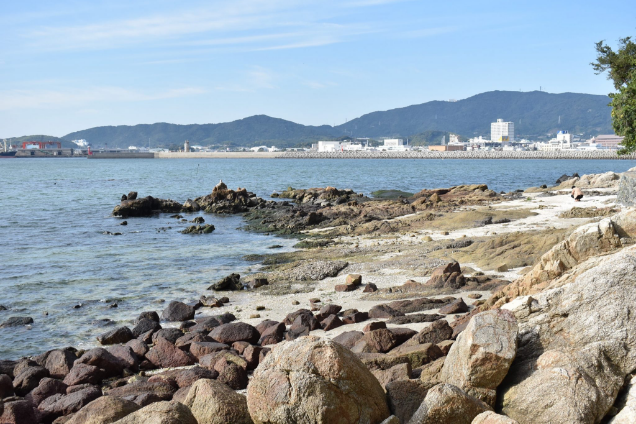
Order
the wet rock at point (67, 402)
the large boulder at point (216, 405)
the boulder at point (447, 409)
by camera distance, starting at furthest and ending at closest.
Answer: the wet rock at point (67, 402)
the large boulder at point (216, 405)
the boulder at point (447, 409)

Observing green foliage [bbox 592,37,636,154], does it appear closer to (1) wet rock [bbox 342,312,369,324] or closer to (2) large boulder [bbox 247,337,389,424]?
(1) wet rock [bbox 342,312,369,324]

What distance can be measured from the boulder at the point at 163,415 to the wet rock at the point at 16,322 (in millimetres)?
10030

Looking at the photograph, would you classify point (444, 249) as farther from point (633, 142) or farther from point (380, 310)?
point (633, 142)

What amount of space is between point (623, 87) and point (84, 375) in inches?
1012

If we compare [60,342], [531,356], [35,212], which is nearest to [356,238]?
[60,342]

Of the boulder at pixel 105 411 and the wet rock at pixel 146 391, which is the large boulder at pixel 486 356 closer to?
the boulder at pixel 105 411

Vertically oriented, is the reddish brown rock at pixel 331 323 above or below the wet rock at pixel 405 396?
below

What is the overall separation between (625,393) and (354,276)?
10.4m

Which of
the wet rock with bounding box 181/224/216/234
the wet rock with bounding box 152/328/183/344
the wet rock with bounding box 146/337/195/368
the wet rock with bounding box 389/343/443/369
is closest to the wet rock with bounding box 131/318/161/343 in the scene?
the wet rock with bounding box 152/328/183/344

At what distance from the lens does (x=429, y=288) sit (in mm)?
14203

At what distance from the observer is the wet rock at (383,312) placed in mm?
12133

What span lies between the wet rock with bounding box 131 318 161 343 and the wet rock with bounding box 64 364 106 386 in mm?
2910

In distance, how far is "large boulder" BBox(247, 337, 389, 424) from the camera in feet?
16.7

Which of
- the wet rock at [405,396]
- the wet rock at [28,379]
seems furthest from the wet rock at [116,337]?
the wet rock at [405,396]
